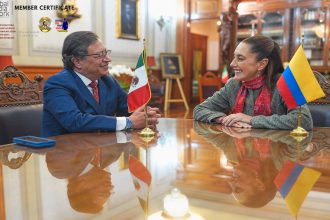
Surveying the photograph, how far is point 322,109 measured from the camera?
2.13 metres

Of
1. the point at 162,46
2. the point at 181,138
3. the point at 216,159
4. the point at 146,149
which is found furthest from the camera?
the point at 162,46

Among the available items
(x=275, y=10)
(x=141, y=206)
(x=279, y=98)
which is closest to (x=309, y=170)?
(x=141, y=206)

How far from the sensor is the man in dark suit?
169 cm

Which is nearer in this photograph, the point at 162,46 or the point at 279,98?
the point at 279,98

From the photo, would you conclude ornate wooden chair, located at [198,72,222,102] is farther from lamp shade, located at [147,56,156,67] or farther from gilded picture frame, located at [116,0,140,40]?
gilded picture frame, located at [116,0,140,40]

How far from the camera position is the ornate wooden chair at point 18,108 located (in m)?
1.74

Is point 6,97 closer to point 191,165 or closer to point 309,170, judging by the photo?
point 191,165

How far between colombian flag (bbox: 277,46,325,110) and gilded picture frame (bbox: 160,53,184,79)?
669 centimetres

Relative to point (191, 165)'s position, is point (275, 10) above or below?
above

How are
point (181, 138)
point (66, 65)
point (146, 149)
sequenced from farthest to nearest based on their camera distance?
point (66, 65) < point (181, 138) < point (146, 149)

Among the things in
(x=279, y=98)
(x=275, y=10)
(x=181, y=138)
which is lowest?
(x=181, y=138)

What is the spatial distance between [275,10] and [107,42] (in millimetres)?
3780

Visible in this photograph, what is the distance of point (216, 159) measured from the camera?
1.15 metres

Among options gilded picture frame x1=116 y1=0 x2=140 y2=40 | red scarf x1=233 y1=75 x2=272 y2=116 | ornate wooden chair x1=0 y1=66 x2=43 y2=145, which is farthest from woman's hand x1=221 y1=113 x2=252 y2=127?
gilded picture frame x1=116 y1=0 x2=140 y2=40
